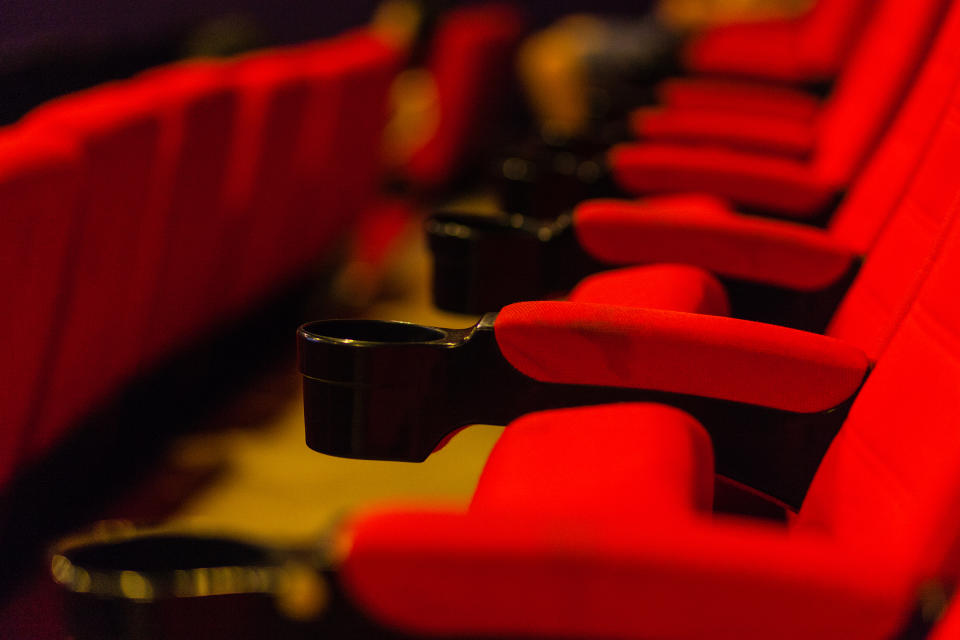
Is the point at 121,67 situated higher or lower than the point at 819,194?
lower

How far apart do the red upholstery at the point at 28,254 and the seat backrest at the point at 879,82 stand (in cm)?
61

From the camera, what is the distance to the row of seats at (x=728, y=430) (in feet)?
0.98

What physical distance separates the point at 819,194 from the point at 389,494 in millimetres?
436

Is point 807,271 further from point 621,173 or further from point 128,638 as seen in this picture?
point 128,638

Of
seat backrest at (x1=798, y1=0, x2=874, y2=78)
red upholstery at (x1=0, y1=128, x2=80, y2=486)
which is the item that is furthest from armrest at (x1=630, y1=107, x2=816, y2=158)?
red upholstery at (x1=0, y1=128, x2=80, y2=486)

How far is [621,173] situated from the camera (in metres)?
0.99

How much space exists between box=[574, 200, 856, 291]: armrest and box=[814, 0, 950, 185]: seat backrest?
266 millimetres

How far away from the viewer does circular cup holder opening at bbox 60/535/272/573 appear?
335 millimetres

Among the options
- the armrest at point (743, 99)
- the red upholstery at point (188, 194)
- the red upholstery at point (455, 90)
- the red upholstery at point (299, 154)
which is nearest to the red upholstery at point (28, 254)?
the red upholstery at point (188, 194)

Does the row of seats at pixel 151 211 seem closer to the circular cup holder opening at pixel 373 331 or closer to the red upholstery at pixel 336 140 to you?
the red upholstery at pixel 336 140

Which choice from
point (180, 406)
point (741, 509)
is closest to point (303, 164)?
point (180, 406)

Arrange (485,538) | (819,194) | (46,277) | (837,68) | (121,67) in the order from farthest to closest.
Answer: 1. (837,68)
2. (121,67)
3. (819,194)
4. (46,277)
5. (485,538)

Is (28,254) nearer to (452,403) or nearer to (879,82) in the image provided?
(452,403)

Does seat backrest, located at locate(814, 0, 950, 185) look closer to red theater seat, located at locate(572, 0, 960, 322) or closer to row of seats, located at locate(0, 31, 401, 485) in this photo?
red theater seat, located at locate(572, 0, 960, 322)
